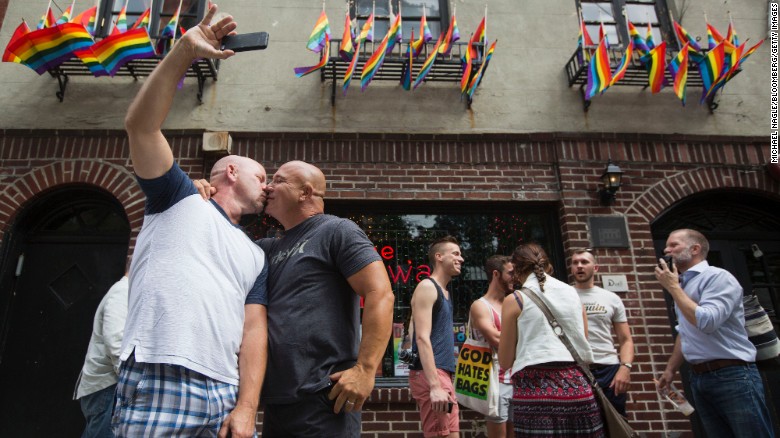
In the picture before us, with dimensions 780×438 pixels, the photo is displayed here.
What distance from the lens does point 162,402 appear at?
5.13 ft

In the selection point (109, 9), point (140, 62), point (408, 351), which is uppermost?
point (109, 9)

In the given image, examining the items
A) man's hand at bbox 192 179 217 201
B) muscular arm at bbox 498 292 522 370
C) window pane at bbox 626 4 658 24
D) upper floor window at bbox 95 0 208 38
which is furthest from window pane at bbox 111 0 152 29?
window pane at bbox 626 4 658 24

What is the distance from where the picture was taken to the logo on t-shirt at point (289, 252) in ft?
6.79

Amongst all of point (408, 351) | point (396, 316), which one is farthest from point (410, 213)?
point (408, 351)

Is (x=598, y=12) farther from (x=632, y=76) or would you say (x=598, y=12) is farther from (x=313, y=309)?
(x=313, y=309)

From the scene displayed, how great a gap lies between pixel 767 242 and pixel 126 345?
634 centimetres

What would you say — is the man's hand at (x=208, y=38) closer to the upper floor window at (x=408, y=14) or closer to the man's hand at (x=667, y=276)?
the man's hand at (x=667, y=276)

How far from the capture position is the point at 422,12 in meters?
6.21

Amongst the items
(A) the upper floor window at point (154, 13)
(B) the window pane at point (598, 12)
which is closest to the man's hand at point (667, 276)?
(B) the window pane at point (598, 12)

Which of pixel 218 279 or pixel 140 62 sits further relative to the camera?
pixel 140 62

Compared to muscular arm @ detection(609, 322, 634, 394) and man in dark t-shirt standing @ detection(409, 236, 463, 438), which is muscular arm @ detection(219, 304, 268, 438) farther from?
muscular arm @ detection(609, 322, 634, 394)

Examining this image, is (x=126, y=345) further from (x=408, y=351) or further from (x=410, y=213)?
(x=410, y=213)

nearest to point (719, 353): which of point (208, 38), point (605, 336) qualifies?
point (605, 336)

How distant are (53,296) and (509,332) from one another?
451 cm
